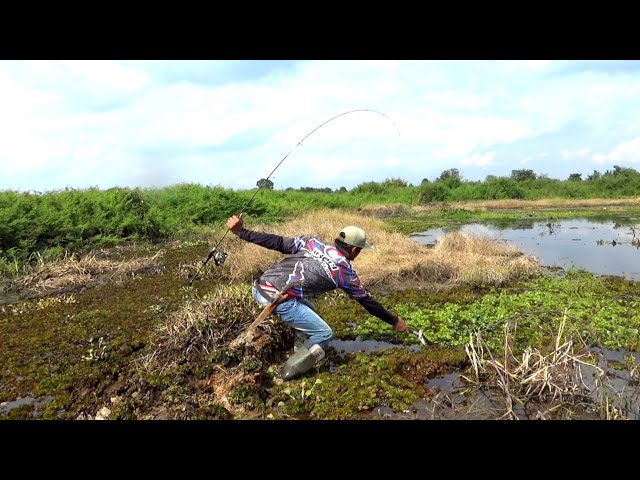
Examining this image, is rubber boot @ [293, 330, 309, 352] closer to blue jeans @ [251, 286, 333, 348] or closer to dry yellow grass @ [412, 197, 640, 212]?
blue jeans @ [251, 286, 333, 348]

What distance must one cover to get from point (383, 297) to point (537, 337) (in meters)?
2.90

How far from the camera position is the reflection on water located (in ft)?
35.3

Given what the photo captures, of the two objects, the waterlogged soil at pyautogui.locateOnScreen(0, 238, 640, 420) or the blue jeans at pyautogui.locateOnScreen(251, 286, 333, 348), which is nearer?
the waterlogged soil at pyautogui.locateOnScreen(0, 238, 640, 420)

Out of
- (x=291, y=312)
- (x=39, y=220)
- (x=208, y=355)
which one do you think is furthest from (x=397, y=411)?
(x=39, y=220)

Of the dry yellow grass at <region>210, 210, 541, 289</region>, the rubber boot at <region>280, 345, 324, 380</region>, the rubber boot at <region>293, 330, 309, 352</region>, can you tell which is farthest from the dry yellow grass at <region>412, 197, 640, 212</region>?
the rubber boot at <region>280, 345, 324, 380</region>

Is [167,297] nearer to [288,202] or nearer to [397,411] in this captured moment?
[397,411]

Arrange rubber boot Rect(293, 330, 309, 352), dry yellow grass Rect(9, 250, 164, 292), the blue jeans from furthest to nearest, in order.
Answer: dry yellow grass Rect(9, 250, 164, 292), rubber boot Rect(293, 330, 309, 352), the blue jeans

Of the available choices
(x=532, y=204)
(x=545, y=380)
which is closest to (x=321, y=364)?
(x=545, y=380)

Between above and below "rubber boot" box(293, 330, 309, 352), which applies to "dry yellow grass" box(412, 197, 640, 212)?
above

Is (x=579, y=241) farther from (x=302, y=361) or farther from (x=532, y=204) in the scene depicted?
(x=532, y=204)

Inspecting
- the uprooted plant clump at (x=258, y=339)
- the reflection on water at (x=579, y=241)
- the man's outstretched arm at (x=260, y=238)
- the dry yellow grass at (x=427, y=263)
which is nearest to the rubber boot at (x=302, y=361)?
the uprooted plant clump at (x=258, y=339)

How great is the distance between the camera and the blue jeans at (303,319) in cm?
474

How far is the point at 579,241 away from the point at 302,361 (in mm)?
12771

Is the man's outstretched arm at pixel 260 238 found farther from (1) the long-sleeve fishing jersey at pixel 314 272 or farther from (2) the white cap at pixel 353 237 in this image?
(2) the white cap at pixel 353 237
